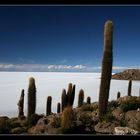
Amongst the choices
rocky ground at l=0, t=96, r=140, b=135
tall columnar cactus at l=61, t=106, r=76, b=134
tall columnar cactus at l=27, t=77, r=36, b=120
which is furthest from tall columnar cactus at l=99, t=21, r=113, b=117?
tall columnar cactus at l=27, t=77, r=36, b=120

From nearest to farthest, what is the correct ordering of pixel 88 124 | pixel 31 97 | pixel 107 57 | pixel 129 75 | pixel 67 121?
1. pixel 67 121
2. pixel 107 57
3. pixel 88 124
4. pixel 31 97
5. pixel 129 75

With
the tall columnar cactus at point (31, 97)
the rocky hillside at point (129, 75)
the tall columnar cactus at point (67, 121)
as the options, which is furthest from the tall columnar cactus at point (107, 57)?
the rocky hillside at point (129, 75)

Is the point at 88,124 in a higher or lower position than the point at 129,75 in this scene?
lower

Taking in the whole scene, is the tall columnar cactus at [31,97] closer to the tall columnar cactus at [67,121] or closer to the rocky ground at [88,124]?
the rocky ground at [88,124]

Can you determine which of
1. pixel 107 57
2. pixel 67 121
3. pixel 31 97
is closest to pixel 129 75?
pixel 31 97

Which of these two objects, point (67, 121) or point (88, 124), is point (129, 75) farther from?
point (67, 121)

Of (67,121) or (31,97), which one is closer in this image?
(67,121)

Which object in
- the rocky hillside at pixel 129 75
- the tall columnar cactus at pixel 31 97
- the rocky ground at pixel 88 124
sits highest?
the rocky hillside at pixel 129 75

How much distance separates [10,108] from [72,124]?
27.6ft

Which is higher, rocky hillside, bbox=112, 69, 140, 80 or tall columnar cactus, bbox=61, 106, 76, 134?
rocky hillside, bbox=112, 69, 140, 80

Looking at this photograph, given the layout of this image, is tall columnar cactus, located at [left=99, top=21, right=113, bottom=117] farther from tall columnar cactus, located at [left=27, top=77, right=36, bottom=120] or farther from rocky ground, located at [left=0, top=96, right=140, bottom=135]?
tall columnar cactus, located at [left=27, top=77, right=36, bottom=120]

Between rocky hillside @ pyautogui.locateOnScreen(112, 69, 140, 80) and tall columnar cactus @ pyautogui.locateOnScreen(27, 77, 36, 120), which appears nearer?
tall columnar cactus @ pyautogui.locateOnScreen(27, 77, 36, 120)

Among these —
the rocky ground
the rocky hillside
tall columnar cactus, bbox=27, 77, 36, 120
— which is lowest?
the rocky ground

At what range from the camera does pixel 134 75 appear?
29750 millimetres
